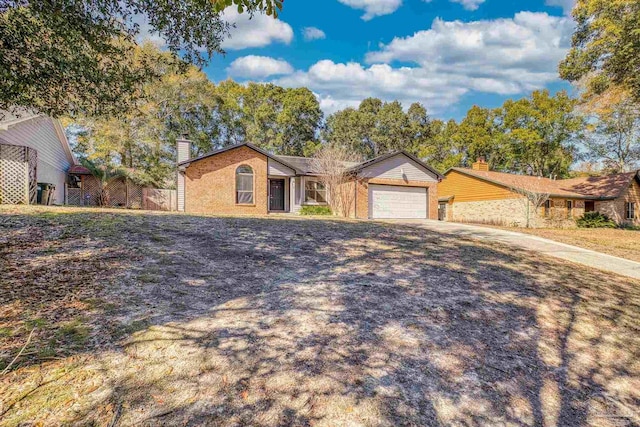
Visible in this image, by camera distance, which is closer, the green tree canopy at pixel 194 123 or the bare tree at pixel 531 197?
the bare tree at pixel 531 197

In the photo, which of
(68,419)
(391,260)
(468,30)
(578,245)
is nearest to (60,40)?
(68,419)

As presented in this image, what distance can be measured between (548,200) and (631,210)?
8039 mm

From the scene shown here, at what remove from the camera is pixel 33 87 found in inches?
220

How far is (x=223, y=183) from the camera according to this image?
54.0ft

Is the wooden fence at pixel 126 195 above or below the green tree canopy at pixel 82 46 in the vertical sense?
below

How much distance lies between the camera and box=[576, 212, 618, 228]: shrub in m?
23.6

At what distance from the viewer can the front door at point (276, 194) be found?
763 inches

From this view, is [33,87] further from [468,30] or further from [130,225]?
[468,30]

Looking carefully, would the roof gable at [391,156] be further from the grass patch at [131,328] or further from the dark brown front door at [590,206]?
the grass patch at [131,328]

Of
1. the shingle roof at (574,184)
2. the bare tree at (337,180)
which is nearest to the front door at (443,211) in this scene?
the shingle roof at (574,184)

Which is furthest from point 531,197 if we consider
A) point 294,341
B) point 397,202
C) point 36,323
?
point 36,323

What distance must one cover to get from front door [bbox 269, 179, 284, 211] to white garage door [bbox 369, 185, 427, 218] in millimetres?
5182

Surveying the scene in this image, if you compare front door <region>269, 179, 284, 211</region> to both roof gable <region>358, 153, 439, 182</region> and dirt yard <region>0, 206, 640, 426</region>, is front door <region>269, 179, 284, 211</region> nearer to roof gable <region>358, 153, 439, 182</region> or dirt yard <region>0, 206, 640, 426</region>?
roof gable <region>358, 153, 439, 182</region>

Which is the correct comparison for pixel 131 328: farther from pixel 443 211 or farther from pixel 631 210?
pixel 631 210
